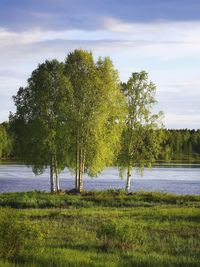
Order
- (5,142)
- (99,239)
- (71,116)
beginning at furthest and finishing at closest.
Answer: (5,142) → (71,116) → (99,239)

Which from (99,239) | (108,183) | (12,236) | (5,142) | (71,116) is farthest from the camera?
(5,142)

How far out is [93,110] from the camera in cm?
5084

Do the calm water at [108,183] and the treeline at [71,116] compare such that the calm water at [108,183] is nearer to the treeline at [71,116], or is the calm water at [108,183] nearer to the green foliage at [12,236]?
the treeline at [71,116]

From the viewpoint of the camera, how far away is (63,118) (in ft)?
168

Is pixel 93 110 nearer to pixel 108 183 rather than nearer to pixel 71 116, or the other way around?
pixel 71 116

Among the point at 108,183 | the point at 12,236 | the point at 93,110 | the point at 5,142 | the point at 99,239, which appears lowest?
the point at 108,183

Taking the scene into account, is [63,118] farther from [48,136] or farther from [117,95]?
[117,95]

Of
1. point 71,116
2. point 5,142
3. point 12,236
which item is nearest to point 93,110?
point 71,116

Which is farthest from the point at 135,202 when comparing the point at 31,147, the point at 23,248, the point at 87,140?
the point at 23,248

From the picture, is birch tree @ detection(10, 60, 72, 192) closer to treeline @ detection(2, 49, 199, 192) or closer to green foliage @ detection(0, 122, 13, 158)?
treeline @ detection(2, 49, 199, 192)

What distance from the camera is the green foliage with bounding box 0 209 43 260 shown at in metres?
15.9

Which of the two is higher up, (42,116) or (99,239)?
(42,116)

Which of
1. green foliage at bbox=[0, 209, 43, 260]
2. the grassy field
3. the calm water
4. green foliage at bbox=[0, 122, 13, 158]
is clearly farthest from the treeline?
green foliage at bbox=[0, 122, 13, 158]

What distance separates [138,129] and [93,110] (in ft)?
28.8
